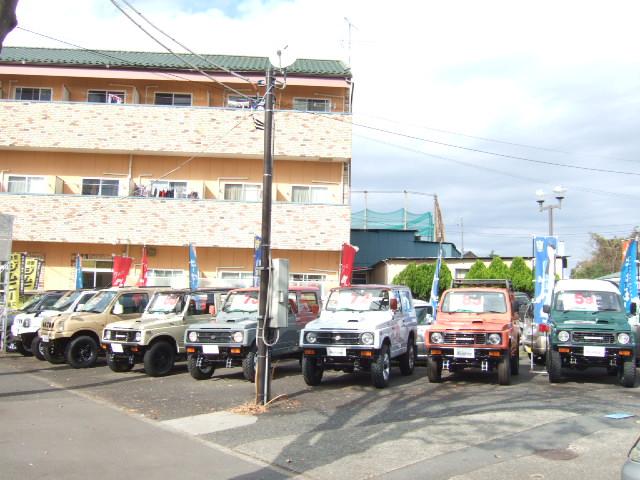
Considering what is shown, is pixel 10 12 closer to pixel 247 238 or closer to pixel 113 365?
pixel 113 365

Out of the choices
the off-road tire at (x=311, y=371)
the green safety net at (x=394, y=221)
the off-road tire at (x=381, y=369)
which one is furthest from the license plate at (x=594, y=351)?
the green safety net at (x=394, y=221)

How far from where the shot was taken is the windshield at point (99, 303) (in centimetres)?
1563

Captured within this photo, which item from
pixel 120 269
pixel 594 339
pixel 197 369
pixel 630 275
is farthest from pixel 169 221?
pixel 594 339

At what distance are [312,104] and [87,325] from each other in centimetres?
1475

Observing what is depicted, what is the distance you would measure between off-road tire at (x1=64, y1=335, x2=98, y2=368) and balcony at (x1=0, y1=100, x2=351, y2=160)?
1131 cm

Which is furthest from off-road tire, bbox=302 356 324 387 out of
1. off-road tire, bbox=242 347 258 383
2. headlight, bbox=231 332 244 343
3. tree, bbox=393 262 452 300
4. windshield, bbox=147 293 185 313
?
tree, bbox=393 262 452 300

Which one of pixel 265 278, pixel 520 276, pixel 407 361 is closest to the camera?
pixel 265 278

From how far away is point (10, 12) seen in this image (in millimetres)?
4039

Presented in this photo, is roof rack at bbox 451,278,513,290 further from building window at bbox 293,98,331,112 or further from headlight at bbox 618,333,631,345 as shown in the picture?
building window at bbox 293,98,331,112

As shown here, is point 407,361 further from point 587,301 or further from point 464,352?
point 587,301

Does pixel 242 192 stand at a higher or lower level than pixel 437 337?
higher

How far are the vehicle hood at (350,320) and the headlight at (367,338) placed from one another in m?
0.12

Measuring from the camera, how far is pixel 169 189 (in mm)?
25547

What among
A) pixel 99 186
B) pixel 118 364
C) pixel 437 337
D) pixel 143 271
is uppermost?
pixel 99 186
